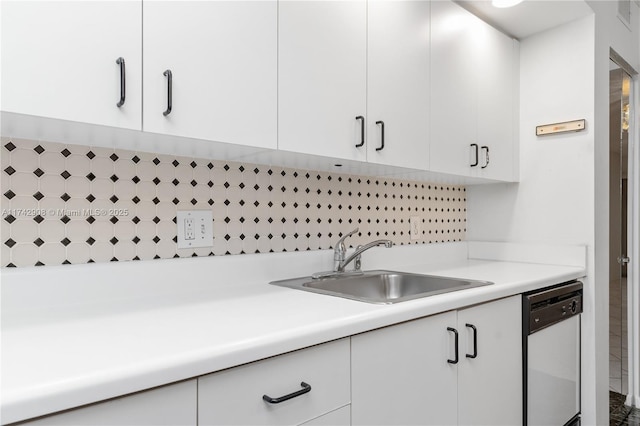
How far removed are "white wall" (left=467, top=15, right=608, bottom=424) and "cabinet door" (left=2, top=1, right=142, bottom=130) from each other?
206 cm

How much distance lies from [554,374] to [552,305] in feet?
1.06

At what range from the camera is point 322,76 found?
1.39 metres

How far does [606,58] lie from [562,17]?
1.16 feet

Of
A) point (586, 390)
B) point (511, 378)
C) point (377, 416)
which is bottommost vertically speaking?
point (586, 390)

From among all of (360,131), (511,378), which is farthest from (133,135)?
(511,378)

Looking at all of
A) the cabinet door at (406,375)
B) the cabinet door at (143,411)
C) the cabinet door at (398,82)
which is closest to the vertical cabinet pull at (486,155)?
the cabinet door at (398,82)

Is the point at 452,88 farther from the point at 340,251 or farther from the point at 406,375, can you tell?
the point at 406,375

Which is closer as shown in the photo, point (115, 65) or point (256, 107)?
point (115, 65)

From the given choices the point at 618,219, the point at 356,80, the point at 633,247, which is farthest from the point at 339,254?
the point at 633,247

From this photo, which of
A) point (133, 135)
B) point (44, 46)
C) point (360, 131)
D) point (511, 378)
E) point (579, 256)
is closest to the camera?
point (44, 46)

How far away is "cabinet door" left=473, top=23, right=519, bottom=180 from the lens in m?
2.11

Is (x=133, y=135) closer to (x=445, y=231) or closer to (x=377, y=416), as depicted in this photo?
(x=377, y=416)

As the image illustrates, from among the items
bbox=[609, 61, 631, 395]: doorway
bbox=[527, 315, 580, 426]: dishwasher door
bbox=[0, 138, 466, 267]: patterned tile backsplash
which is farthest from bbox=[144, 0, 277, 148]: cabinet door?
bbox=[609, 61, 631, 395]: doorway

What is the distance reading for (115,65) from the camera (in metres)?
0.98
